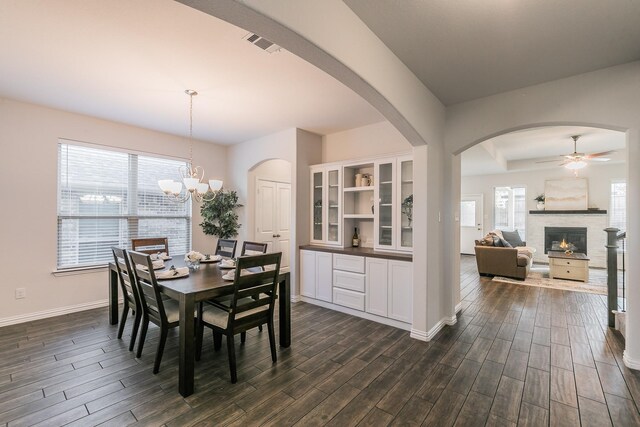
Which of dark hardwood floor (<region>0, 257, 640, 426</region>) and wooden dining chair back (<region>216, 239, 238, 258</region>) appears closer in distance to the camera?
dark hardwood floor (<region>0, 257, 640, 426</region>)

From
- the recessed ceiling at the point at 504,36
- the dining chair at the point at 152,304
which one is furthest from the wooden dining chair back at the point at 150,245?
the recessed ceiling at the point at 504,36

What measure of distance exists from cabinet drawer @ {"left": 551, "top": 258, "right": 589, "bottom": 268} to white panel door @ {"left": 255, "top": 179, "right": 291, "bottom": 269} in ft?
18.2

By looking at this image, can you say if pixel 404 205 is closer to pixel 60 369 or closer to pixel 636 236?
pixel 636 236

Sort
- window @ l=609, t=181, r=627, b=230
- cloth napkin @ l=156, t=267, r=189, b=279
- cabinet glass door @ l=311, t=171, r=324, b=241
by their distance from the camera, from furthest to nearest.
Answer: window @ l=609, t=181, r=627, b=230 → cabinet glass door @ l=311, t=171, r=324, b=241 → cloth napkin @ l=156, t=267, r=189, b=279

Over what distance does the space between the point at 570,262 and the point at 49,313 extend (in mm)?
8897

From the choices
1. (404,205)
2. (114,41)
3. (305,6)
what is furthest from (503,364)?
(114,41)

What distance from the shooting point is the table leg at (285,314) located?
2920 mm

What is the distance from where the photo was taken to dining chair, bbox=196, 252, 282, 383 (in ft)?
7.58

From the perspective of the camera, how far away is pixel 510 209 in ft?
28.7

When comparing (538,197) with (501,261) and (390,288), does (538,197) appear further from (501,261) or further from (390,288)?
(390,288)

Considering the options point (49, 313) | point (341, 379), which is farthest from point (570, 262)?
point (49, 313)

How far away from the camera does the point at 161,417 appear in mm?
→ 1902

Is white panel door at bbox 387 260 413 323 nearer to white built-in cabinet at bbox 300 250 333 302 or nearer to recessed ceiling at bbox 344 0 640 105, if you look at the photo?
white built-in cabinet at bbox 300 250 333 302

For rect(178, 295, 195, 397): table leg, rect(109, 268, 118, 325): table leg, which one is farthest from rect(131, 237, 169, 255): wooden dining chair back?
rect(178, 295, 195, 397): table leg
